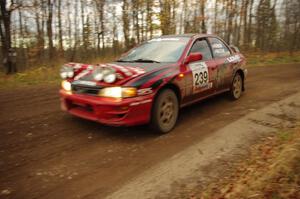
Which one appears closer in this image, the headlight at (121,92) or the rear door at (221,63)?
the headlight at (121,92)

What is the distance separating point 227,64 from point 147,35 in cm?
1684

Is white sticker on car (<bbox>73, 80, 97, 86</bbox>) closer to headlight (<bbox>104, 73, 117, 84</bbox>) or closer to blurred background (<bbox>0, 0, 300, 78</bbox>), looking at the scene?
headlight (<bbox>104, 73, 117, 84</bbox>)

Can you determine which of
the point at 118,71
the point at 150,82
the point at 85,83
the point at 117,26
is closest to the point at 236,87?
the point at 150,82

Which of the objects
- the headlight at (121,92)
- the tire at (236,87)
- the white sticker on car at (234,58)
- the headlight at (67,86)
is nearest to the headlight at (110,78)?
the headlight at (121,92)

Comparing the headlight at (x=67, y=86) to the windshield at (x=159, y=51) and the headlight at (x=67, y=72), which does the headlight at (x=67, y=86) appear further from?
the windshield at (x=159, y=51)

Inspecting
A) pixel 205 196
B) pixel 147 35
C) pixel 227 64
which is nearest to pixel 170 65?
pixel 227 64

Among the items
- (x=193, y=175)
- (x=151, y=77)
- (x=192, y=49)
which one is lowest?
(x=193, y=175)

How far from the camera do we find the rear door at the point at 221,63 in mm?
5910

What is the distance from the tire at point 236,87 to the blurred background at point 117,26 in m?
10.5

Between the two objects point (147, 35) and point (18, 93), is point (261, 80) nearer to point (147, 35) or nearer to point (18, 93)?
point (18, 93)

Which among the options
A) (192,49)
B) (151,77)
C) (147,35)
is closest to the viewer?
(151,77)

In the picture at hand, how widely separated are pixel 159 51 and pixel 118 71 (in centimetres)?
136

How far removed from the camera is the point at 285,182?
2.66m

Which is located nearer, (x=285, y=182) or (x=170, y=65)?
(x=285, y=182)
